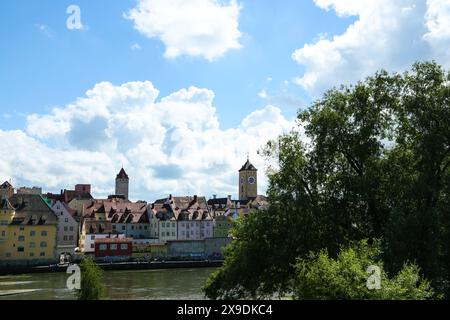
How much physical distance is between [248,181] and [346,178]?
15958 centimetres

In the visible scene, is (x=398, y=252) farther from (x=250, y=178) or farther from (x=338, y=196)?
(x=250, y=178)

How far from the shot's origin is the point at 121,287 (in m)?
61.5

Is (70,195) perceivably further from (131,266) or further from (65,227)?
(131,266)

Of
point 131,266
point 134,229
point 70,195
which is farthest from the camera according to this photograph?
point 70,195

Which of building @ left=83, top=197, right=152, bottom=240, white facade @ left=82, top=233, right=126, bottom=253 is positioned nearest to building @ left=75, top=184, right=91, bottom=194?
building @ left=83, top=197, right=152, bottom=240

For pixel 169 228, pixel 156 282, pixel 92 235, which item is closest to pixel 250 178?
pixel 169 228

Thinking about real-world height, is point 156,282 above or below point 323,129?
below

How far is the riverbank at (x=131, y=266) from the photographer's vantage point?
86194 millimetres

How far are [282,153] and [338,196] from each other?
502 cm

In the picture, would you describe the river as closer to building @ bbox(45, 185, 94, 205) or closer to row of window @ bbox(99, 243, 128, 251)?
row of window @ bbox(99, 243, 128, 251)

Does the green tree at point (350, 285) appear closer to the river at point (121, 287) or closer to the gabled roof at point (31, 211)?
the river at point (121, 287)

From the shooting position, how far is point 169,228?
390ft

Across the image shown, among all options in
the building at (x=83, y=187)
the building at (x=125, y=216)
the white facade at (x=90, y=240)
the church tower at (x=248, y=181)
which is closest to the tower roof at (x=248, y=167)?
the church tower at (x=248, y=181)

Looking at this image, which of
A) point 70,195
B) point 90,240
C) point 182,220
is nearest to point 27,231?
point 90,240
